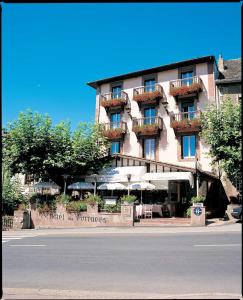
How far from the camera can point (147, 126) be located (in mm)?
30594

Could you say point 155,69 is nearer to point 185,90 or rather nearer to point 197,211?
point 185,90

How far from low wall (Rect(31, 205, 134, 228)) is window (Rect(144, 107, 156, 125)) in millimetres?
11958

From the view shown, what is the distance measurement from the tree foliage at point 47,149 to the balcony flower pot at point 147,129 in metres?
4.78

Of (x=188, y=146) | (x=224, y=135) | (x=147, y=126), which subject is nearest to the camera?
(x=224, y=135)

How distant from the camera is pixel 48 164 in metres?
25.2

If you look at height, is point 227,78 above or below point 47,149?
above

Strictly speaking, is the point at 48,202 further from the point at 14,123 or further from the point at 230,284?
the point at 230,284

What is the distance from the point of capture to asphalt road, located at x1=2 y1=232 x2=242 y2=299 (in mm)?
6566

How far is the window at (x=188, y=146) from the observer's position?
2942 cm

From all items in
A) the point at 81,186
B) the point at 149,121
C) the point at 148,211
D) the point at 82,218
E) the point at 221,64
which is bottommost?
the point at 82,218

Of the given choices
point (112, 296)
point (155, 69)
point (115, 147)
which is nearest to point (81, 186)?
point (115, 147)

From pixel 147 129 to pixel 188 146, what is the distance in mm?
4105

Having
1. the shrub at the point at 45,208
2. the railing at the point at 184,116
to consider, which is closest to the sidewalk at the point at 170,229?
the shrub at the point at 45,208

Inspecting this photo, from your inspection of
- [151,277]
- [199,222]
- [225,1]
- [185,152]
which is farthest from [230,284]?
[185,152]
